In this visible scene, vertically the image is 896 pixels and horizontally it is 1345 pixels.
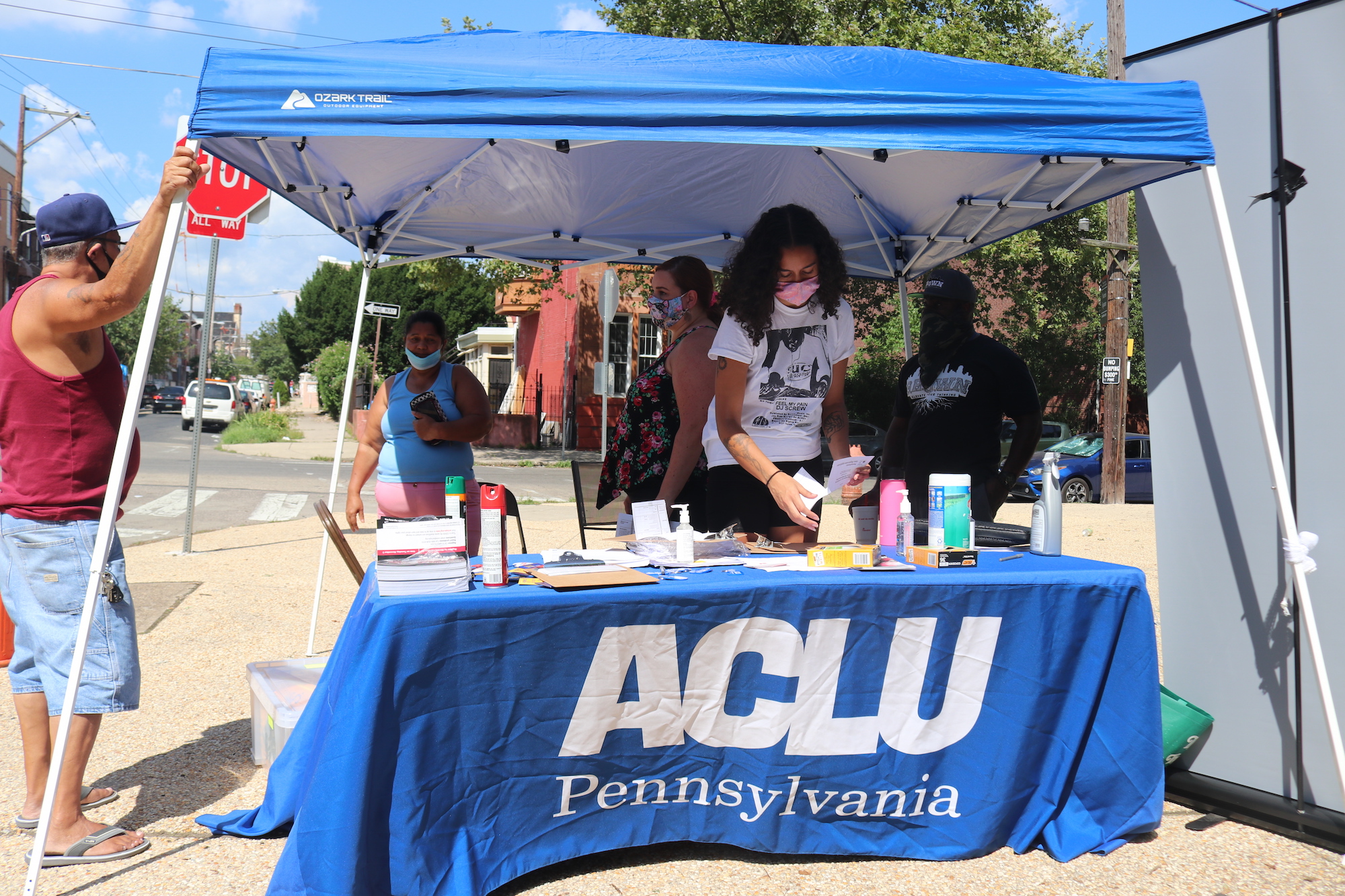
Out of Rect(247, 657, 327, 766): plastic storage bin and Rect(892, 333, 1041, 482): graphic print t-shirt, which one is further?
Rect(892, 333, 1041, 482): graphic print t-shirt

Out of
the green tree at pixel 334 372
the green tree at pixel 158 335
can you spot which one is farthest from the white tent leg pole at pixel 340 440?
the green tree at pixel 158 335

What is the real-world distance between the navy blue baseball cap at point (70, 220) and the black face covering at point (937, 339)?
3.14 meters

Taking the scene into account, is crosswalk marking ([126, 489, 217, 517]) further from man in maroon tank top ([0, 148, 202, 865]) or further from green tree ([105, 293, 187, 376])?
green tree ([105, 293, 187, 376])

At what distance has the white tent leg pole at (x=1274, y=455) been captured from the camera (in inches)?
115

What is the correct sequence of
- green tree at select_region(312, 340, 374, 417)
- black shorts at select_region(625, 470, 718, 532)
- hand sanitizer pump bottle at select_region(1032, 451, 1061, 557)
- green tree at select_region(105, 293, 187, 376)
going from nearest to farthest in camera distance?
hand sanitizer pump bottle at select_region(1032, 451, 1061, 557)
black shorts at select_region(625, 470, 718, 532)
green tree at select_region(312, 340, 374, 417)
green tree at select_region(105, 293, 187, 376)

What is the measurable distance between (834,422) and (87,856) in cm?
287

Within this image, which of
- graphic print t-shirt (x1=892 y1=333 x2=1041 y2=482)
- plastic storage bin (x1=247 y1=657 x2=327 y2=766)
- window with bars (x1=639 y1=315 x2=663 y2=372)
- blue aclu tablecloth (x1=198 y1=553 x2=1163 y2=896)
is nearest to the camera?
blue aclu tablecloth (x1=198 y1=553 x2=1163 y2=896)

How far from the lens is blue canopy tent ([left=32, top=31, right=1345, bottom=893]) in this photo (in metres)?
2.74

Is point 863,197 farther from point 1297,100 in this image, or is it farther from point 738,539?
point 738,539

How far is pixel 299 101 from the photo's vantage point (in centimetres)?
271

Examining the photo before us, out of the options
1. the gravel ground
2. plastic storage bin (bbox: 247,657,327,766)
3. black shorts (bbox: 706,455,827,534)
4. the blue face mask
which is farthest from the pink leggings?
black shorts (bbox: 706,455,827,534)

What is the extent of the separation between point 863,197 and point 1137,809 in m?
3.30

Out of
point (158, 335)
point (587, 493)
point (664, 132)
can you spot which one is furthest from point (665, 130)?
point (158, 335)

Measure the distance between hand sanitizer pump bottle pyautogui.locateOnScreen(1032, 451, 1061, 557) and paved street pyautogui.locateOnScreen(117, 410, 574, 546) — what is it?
758 centimetres
